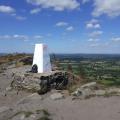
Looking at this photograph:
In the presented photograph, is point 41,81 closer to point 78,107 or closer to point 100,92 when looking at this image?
point 100,92

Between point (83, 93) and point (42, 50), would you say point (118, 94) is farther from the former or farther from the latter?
point (42, 50)

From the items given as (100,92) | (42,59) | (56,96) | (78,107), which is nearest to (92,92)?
(100,92)

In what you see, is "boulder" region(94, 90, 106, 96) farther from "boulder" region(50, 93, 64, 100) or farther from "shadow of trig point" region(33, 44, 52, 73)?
"shadow of trig point" region(33, 44, 52, 73)

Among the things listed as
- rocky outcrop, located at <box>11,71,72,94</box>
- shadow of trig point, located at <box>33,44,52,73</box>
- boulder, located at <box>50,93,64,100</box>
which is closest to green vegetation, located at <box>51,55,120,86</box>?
rocky outcrop, located at <box>11,71,72,94</box>

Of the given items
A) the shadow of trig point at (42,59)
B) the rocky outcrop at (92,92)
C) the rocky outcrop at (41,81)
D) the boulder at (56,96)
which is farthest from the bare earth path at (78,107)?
the shadow of trig point at (42,59)

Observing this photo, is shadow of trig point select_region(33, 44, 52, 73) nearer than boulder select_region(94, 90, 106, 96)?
No

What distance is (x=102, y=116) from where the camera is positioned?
14359mm

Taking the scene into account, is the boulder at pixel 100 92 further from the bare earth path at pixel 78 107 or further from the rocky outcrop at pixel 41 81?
the rocky outcrop at pixel 41 81

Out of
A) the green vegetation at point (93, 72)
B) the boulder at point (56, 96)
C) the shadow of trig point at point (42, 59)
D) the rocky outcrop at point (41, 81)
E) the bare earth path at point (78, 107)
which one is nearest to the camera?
the bare earth path at point (78, 107)

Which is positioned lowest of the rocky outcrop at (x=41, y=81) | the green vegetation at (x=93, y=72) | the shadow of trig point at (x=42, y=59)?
the green vegetation at (x=93, y=72)

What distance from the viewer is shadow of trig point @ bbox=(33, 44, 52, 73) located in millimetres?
23719

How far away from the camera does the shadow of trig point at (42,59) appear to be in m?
23.7

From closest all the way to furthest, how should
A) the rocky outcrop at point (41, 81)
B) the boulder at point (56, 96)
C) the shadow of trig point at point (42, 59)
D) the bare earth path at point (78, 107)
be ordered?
the bare earth path at point (78, 107) → the boulder at point (56, 96) → the rocky outcrop at point (41, 81) → the shadow of trig point at point (42, 59)

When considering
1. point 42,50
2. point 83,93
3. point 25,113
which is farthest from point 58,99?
point 42,50
